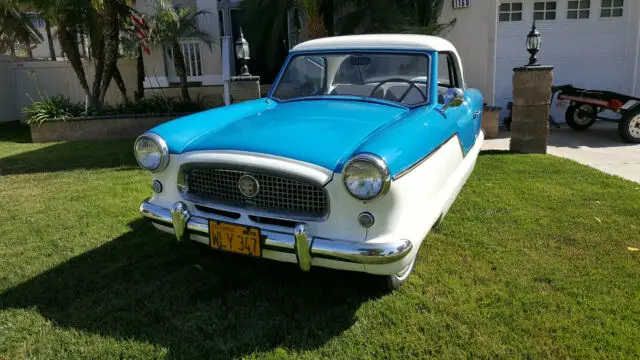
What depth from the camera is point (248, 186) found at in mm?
2840

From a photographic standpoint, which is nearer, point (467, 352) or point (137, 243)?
point (467, 352)

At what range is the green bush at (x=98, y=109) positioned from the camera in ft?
31.2

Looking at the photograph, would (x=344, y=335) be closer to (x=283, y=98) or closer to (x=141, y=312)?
(x=141, y=312)

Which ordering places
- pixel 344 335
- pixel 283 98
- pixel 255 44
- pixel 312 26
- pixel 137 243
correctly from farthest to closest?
pixel 255 44 → pixel 312 26 → pixel 283 98 → pixel 137 243 → pixel 344 335

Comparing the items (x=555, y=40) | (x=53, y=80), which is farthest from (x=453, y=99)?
(x=53, y=80)

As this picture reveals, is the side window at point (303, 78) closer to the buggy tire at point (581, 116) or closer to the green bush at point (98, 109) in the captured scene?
the green bush at point (98, 109)

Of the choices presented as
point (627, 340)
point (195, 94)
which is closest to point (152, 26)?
point (195, 94)

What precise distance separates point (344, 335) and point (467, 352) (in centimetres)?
65

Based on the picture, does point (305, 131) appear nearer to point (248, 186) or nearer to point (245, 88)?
point (248, 186)

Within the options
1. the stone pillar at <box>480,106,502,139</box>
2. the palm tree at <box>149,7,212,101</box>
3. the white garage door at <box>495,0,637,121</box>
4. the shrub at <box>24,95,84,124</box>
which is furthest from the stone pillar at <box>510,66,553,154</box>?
the shrub at <box>24,95,84,124</box>

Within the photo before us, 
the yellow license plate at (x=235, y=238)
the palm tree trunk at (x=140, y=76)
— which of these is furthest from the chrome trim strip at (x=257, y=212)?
the palm tree trunk at (x=140, y=76)

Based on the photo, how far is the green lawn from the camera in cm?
256

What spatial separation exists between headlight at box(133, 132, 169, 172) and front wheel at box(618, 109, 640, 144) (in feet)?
24.4

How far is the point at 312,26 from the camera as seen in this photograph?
8.87m
